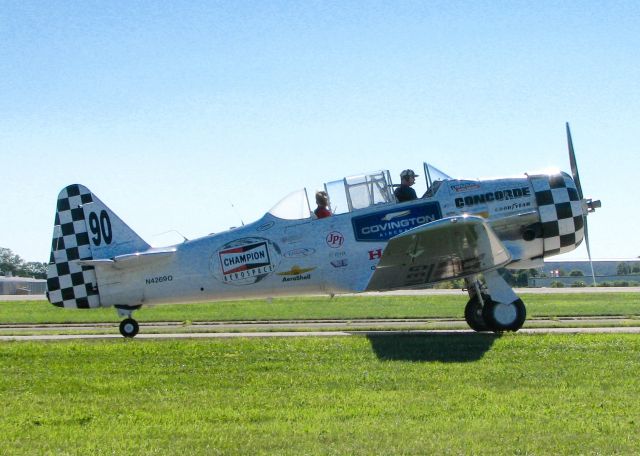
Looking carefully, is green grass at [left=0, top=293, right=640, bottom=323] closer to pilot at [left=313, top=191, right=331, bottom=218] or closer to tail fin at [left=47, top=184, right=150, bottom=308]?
tail fin at [left=47, top=184, right=150, bottom=308]

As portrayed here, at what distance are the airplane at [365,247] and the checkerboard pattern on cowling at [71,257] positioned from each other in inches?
18.3

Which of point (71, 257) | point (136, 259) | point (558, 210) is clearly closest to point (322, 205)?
point (136, 259)

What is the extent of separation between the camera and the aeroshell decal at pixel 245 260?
49.6 ft

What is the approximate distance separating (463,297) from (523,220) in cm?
1772

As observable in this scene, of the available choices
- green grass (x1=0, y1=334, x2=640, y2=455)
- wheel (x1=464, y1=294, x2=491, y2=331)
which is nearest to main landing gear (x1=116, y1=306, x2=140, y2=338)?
green grass (x1=0, y1=334, x2=640, y2=455)

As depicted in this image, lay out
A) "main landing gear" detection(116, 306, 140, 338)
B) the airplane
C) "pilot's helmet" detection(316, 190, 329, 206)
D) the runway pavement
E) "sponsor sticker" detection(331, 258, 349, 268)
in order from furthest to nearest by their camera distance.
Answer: "main landing gear" detection(116, 306, 140, 338)
the runway pavement
"pilot's helmet" detection(316, 190, 329, 206)
"sponsor sticker" detection(331, 258, 349, 268)
the airplane

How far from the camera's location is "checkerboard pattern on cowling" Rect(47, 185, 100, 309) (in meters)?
15.8

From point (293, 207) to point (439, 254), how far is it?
9.50 ft

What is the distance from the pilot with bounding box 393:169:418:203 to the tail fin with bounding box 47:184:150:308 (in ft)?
16.5

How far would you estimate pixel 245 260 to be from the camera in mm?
15219

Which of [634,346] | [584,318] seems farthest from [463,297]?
[634,346]

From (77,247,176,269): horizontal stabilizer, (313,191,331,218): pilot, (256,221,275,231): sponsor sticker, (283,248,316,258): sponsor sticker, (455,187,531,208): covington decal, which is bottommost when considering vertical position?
(283,248,316,258): sponsor sticker

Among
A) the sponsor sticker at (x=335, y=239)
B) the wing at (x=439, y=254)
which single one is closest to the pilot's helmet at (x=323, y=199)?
the sponsor sticker at (x=335, y=239)

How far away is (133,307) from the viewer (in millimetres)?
15805
